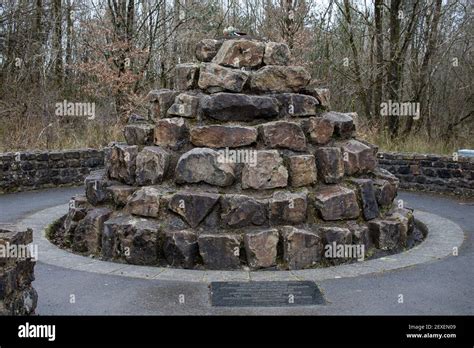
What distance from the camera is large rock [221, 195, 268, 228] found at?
6.38m

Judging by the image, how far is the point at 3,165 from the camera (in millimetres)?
11188

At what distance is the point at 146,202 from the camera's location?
6617 millimetres

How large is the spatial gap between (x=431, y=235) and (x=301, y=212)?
87.9 inches

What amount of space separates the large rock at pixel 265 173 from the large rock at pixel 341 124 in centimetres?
115

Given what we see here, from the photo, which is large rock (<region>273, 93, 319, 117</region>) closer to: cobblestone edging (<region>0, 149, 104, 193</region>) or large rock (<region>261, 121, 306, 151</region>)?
large rock (<region>261, 121, 306, 151</region>)

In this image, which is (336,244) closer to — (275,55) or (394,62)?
(275,55)

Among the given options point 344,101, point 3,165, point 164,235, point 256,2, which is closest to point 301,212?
point 164,235

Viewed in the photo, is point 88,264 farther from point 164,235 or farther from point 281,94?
point 281,94

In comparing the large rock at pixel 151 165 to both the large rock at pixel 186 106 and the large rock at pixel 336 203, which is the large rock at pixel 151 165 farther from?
the large rock at pixel 336 203

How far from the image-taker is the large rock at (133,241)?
6324 mm

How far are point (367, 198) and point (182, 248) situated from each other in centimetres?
246

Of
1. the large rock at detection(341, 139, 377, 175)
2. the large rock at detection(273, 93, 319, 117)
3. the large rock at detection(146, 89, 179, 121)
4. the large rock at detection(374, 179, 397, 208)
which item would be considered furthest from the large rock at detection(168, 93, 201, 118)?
the large rock at detection(374, 179, 397, 208)

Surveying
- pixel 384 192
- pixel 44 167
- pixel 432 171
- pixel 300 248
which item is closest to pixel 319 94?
pixel 384 192
